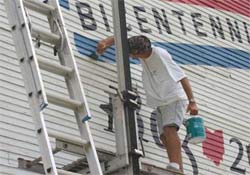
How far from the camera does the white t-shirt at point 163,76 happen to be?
757 cm

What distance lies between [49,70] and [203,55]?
465 cm

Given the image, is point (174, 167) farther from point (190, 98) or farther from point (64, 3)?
point (64, 3)

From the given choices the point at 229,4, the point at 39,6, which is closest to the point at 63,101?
the point at 39,6

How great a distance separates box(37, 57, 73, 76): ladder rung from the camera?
594 cm

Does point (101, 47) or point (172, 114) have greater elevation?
point (101, 47)

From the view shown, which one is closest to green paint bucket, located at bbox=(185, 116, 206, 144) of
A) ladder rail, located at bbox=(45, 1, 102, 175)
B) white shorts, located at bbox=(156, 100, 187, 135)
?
white shorts, located at bbox=(156, 100, 187, 135)

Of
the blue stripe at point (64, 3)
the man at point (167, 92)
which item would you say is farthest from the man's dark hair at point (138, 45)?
the blue stripe at point (64, 3)

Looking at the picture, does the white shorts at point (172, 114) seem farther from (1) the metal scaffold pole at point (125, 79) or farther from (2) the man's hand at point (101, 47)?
(1) the metal scaffold pole at point (125, 79)

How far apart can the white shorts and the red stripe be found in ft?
9.66

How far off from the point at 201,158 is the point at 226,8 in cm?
271

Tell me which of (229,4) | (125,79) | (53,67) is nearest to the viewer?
(53,67)

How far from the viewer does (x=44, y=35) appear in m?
6.18

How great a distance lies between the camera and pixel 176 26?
33.0 ft

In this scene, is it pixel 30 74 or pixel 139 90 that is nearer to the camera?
pixel 30 74
